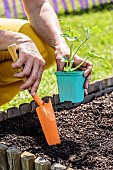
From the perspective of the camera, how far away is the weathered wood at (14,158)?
3.04 metres

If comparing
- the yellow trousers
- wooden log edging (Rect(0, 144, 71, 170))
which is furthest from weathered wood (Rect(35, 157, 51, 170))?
the yellow trousers

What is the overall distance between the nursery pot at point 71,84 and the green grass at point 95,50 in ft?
2.28

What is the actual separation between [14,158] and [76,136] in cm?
63

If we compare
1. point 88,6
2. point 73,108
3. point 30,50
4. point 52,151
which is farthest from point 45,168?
point 88,6

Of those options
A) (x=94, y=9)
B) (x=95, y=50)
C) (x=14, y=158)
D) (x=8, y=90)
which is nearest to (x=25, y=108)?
(x=8, y=90)

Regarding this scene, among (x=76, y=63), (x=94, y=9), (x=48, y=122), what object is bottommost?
(x=94, y=9)

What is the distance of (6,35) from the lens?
3527 mm

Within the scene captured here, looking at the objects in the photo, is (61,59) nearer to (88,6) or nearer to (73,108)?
(73,108)

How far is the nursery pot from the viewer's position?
11.4 ft

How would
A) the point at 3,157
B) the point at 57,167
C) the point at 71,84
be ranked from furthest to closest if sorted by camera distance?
the point at 71,84, the point at 3,157, the point at 57,167

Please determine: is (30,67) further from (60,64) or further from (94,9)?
(94,9)

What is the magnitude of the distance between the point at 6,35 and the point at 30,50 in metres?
0.31

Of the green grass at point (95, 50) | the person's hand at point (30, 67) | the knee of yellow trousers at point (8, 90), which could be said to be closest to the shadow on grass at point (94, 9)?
the green grass at point (95, 50)

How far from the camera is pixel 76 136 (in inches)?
141
